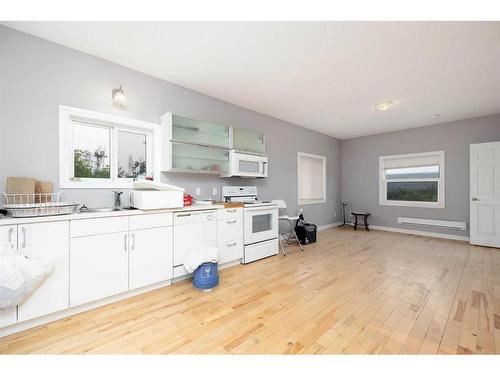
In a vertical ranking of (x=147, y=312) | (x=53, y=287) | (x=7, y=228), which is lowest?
(x=147, y=312)

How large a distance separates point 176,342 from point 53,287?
115 cm

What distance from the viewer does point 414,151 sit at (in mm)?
5285

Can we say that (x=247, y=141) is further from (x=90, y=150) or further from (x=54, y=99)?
(x=54, y=99)

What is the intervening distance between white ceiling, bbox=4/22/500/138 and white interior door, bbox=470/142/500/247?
0.87m

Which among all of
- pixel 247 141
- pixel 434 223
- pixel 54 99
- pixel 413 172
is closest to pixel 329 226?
pixel 434 223

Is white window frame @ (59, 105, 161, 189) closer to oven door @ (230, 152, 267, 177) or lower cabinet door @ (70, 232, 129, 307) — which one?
lower cabinet door @ (70, 232, 129, 307)

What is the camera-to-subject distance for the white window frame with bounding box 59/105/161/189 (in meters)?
2.30

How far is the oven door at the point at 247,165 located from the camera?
11.5 feet

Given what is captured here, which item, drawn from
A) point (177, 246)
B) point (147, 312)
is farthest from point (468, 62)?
point (147, 312)

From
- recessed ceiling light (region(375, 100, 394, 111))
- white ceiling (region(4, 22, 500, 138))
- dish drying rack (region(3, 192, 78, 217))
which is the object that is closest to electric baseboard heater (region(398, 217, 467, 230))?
white ceiling (region(4, 22, 500, 138))

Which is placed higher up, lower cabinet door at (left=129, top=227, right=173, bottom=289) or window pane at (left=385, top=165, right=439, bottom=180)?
window pane at (left=385, top=165, right=439, bottom=180)

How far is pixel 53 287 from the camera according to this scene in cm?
181

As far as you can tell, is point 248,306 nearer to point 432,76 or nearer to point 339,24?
point 339,24

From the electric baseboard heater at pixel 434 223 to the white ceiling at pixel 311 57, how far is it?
236 centimetres
